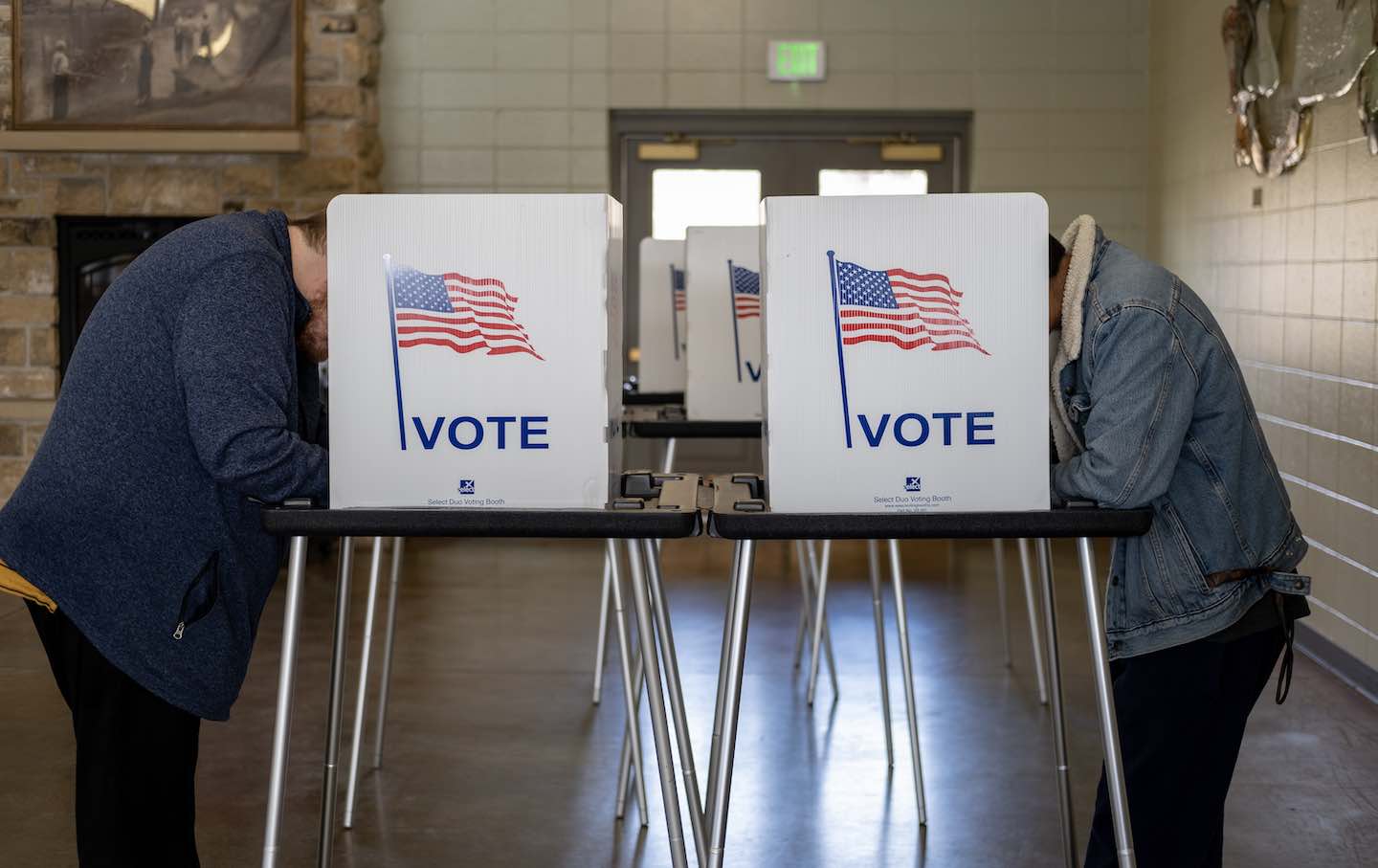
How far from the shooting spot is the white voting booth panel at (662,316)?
405 centimetres

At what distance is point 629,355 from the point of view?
651 cm

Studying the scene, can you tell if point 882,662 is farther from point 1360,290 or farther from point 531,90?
point 531,90

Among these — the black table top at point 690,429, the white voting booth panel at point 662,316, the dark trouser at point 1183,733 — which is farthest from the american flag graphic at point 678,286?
the dark trouser at point 1183,733

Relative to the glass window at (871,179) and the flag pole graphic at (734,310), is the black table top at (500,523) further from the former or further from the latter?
the glass window at (871,179)

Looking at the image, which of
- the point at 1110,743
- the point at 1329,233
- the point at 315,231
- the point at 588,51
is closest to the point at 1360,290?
the point at 1329,233

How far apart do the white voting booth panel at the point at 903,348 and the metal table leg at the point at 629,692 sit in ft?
1.18

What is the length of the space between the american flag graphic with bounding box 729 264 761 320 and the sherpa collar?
5.44ft

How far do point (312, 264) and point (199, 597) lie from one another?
448 mm

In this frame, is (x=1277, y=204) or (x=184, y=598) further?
(x=1277, y=204)

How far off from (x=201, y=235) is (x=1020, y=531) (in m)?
1.07

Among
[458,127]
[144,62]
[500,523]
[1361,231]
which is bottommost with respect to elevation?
[500,523]

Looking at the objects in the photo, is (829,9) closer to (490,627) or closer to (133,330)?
(490,627)

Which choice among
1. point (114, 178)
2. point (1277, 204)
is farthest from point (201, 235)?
point (114, 178)

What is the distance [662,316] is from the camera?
4090 mm
